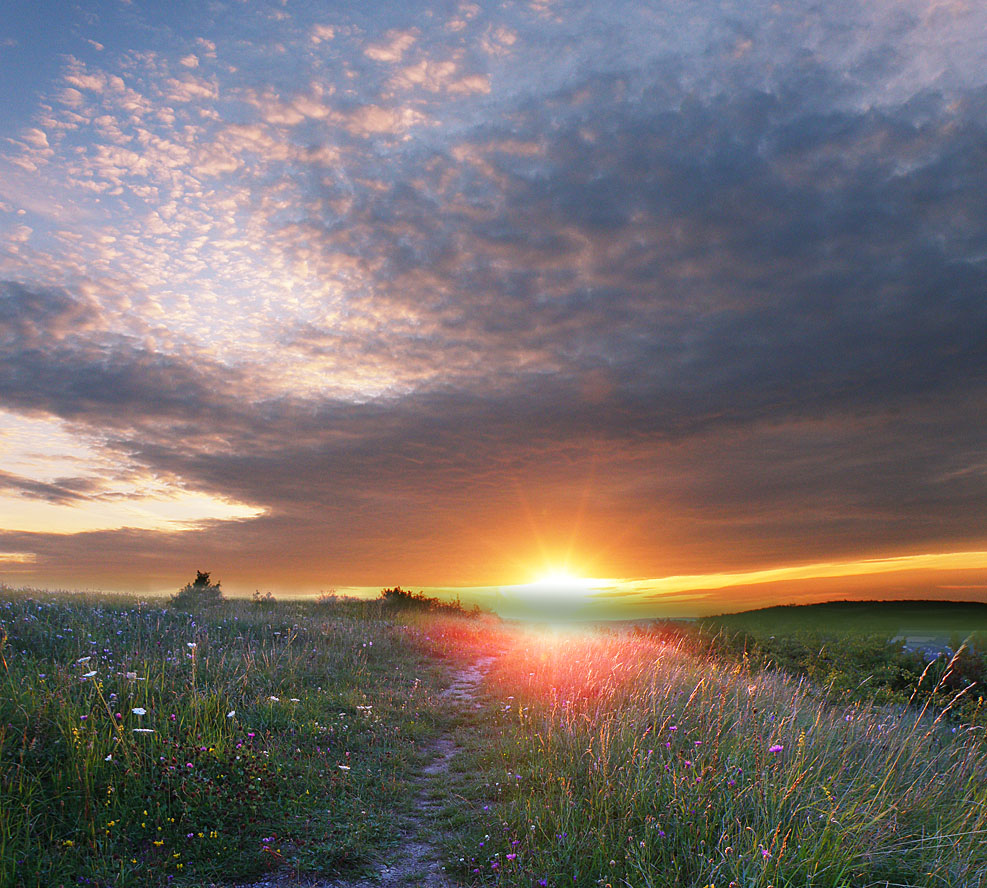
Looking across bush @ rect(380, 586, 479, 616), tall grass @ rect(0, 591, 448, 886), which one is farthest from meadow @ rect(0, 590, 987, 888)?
bush @ rect(380, 586, 479, 616)

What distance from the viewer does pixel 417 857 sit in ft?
19.1

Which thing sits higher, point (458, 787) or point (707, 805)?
point (707, 805)

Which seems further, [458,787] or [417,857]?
[458,787]

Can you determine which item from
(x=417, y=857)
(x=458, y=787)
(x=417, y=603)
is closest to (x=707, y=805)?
(x=417, y=857)

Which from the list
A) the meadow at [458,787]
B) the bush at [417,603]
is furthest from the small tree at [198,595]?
the meadow at [458,787]

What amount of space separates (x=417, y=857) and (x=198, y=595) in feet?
78.8

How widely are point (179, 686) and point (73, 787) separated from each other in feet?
9.71

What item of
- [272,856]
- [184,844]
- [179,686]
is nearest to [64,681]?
[179,686]

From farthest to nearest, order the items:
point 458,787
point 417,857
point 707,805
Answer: point 458,787 → point 417,857 → point 707,805

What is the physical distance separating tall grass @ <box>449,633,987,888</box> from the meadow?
0.03m

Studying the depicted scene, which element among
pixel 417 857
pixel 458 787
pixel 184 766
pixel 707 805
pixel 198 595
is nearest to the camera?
pixel 707 805

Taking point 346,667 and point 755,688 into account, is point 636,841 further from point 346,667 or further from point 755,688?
point 346,667

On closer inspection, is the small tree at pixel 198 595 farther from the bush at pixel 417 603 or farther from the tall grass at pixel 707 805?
the tall grass at pixel 707 805

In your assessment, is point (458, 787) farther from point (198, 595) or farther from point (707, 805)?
point (198, 595)
